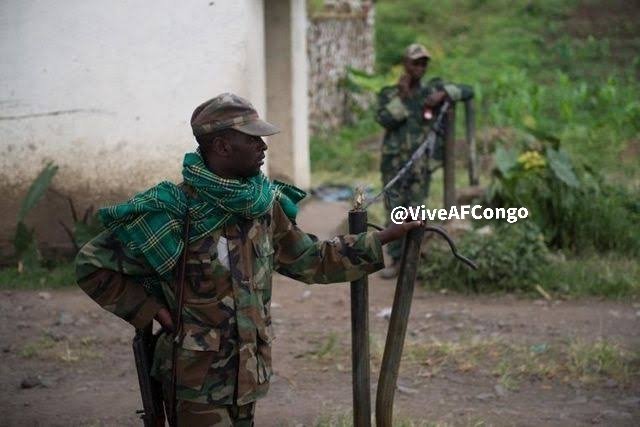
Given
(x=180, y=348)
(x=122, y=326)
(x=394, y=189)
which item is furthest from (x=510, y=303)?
(x=180, y=348)

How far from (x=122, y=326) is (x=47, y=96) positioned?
2165mm

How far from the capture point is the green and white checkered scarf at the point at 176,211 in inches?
125

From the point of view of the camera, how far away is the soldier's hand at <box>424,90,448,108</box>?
7.67m

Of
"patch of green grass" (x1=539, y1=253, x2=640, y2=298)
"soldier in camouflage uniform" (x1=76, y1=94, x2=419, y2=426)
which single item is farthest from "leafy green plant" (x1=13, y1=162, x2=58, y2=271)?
"soldier in camouflage uniform" (x1=76, y1=94, x2=419, y2=426)

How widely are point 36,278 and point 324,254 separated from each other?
4.68 meters

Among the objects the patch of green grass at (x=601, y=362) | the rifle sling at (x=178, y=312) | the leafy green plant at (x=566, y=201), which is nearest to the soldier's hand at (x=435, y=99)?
the leafy green plant at (x=566, y=201)

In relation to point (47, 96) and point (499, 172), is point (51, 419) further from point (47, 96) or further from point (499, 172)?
point (499, 172)

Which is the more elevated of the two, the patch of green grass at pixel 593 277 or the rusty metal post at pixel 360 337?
the rusty metal post at pixel 360 337

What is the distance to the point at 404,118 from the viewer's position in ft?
25.4

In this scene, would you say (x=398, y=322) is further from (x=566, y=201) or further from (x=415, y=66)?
(x=566, y=201)

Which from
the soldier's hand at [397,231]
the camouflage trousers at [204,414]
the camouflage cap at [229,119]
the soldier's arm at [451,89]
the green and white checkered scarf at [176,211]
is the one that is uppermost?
the camouflage cap at [229,119]

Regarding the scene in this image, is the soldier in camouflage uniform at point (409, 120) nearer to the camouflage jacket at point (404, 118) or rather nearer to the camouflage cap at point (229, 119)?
the camouflage jacket at point (404, 118)

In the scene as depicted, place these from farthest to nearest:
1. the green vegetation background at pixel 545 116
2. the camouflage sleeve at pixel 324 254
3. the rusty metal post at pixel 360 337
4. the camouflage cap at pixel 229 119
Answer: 1. the green vegetation background at pixel 545 116
2. the rusty metal post at pixel 360 337
3. the camouflage sleeve at pixel 324 254
4. the camouflage cap at pixel 229 119

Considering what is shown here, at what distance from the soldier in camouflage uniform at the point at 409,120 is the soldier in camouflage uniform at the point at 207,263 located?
4422 mm
